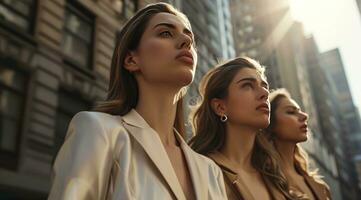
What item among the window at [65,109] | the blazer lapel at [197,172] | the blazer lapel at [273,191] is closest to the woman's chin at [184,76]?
the blazer lapel at [197,172]

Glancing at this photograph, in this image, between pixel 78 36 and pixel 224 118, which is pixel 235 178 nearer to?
pixel 224 118

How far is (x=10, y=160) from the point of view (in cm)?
1004

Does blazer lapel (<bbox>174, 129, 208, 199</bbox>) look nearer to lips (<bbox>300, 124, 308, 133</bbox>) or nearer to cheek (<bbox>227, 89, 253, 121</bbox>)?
cheek (<bbox>227, 89, 253, 121</bbox>)

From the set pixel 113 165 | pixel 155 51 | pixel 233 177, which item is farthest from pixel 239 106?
pixel 113 165

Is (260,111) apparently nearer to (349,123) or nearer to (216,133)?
(216,133)

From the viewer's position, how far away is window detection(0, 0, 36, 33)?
11.0 m

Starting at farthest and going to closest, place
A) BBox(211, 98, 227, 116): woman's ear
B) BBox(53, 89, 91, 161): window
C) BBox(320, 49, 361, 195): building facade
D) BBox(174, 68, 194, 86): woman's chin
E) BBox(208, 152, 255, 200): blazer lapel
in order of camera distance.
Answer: BBox(320, 49, 361, 195): building facade → BBox(53, 89, 91, 161): window → BBox(211, 98, 227, 116): woman's ear → BBox(208, 152, 255, 200): blazer lapel → BBox(174, 68, 194, 86): woman's chin

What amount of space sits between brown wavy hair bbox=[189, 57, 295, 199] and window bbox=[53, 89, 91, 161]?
8381 mm

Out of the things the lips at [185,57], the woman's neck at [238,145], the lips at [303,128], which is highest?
the lips at [185,57]

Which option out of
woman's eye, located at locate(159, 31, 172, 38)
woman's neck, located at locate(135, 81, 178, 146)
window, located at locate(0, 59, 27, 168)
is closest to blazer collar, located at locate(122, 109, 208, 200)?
woman's neck, located at locate(135, 81, 178, 146)

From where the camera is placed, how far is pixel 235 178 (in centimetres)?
354

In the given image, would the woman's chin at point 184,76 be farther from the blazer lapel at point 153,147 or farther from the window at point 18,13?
the window at point 18,13

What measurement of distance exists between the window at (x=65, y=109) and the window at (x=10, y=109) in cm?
141

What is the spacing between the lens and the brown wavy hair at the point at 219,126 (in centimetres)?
403
